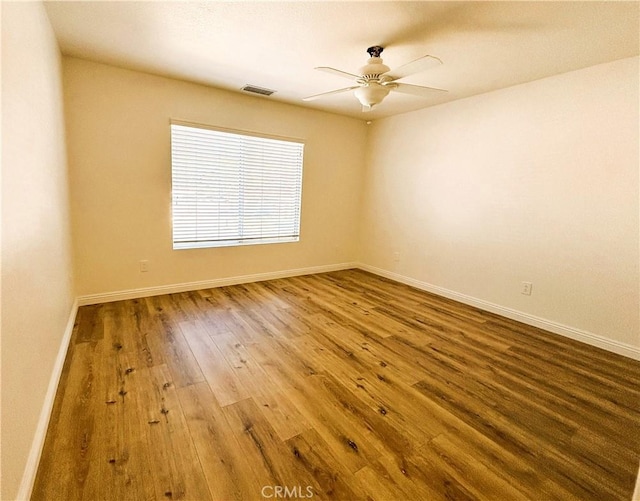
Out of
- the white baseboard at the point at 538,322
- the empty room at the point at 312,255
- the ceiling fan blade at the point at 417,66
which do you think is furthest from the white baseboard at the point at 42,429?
the white baseboard at the point at 538,322

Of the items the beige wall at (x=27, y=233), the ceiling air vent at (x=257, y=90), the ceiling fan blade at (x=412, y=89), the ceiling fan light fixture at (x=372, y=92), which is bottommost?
the beige wall at (x=27, y=233)

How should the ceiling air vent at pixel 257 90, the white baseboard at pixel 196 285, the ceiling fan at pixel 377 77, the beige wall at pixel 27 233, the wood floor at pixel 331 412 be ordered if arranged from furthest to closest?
the ceiling air vent at pixel 257 90 < the white baseboard at pixel 196 285 < the ceiling fan at pixel 377 77 < the wood floor at pixel 331 412 < the beige wall at pixel 27 233

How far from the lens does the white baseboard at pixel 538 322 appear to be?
8.54 feet

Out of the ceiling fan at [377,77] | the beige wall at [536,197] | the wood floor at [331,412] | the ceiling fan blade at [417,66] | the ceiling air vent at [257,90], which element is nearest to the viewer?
the wood floor at [331,412]

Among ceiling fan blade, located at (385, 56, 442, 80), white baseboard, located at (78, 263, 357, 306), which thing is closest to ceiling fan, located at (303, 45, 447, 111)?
ceiling fan blade, located at (385, 56, 442, 80)

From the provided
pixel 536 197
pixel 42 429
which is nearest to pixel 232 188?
pixel 42 429

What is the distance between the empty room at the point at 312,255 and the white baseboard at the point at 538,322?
0.06 feet

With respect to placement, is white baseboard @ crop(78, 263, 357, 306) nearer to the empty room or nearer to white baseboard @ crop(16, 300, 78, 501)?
the empty room

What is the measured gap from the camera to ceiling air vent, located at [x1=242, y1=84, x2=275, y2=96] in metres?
3.41

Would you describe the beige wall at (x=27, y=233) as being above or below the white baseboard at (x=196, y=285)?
above

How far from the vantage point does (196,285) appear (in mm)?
3742

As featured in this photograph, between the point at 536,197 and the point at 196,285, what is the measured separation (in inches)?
152

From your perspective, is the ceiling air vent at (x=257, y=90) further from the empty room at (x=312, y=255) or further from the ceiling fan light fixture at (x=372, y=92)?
the ceiling fan light fixture at (x=372, y=92)

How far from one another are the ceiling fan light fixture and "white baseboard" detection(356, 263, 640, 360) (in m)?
2.56
